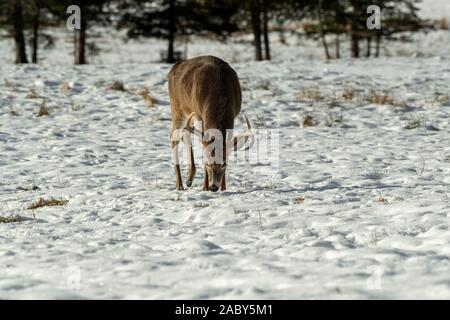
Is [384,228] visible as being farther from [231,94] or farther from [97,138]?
[97,138]

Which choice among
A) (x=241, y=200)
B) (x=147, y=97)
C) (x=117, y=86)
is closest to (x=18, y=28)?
(x=117, y=86)

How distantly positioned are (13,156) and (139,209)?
4775mm

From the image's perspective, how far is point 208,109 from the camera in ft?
31.9

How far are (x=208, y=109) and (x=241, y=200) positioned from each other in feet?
4.80

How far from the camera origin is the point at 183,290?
18.3ft

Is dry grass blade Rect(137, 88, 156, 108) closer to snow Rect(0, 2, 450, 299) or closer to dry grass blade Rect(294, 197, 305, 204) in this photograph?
Answer: snow Rect(0, 2, 450, 299)

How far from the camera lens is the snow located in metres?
5.82

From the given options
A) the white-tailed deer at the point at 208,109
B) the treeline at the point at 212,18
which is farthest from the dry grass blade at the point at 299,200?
the treeline at the point at 212,18

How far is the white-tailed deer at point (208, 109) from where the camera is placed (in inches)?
370

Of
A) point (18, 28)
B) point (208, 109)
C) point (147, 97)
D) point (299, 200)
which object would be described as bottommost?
point (299, 200)

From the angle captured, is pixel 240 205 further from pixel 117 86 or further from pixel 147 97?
pixel 117 86

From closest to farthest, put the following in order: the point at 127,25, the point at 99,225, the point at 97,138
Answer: the point at 99,225
the point at 97,138
the point at 127,25
